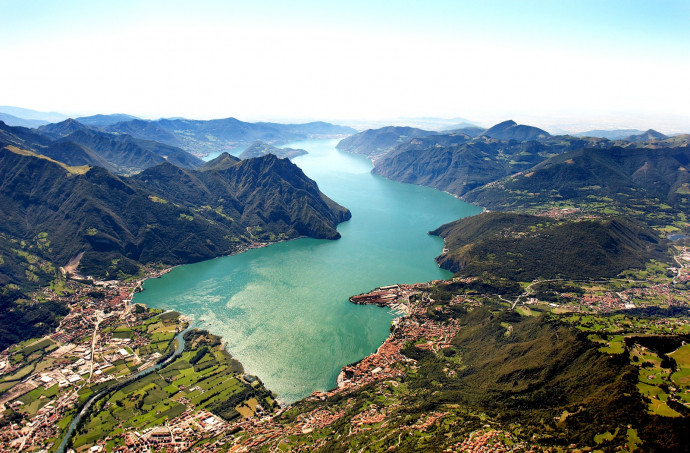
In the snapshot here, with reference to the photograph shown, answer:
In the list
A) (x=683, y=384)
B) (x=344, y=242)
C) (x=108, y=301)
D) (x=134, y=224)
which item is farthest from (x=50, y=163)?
(x=683, y=384)

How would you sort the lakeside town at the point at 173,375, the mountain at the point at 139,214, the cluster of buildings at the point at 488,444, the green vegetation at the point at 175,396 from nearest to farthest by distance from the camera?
1. the cluster of buildings at the point at 488,444
2. the lakeside town at the point at 173,375
3. the green vegetation at the point at 175,396
4. the mountain at the point at 139,214

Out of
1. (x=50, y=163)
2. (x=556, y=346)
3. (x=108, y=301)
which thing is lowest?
(x=108, y=301)

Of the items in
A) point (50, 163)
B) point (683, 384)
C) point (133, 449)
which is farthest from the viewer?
point (50, 163)

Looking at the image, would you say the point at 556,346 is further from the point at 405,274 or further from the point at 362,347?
the point at 405,274

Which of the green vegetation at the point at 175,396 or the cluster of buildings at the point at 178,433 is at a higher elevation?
the green vegetation at the point at 175,396

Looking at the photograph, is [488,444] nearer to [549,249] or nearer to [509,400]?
[509,400]

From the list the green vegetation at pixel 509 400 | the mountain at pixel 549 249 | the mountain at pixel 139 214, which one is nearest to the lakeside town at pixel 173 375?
the green vegetation at pixel 509 400

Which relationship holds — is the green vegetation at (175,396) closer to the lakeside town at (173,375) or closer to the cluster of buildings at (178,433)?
the lakeside town at (173,375)
